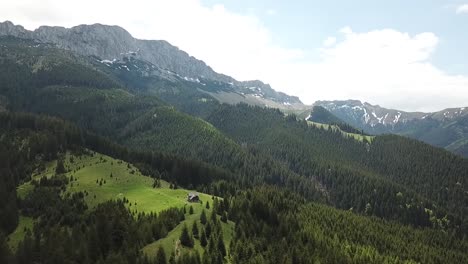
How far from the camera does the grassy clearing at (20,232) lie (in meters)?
154

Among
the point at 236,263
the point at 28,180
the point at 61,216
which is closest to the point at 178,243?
the point at 236,263

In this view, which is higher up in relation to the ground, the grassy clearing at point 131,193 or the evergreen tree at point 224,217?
the evergreen tree at point 224,217

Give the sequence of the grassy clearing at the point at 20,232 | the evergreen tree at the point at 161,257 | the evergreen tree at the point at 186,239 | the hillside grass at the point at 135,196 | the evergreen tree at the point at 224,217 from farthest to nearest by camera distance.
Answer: the grassy clearing at the point at 20,232
the hillside grass at the point at 135,196
the evergreen tree at the point at 224,217
the evergreen tree at the point at 186,239
the evergreen tree at the point at 161,257

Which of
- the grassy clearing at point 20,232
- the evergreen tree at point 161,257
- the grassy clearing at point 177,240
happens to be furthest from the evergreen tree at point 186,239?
the grassy clearing at point 20,232

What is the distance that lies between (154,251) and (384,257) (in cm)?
7651

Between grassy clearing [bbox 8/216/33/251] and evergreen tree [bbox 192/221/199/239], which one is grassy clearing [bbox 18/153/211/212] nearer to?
grassy clearing [bbox 8/216/33/251]

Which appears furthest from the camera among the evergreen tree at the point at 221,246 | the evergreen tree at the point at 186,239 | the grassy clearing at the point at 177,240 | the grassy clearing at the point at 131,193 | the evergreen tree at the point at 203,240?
the grassy clearing at the point at 131,193

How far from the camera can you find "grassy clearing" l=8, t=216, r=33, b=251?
Answer: 154375 millimetres

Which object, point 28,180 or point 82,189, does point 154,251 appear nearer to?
point 82,189

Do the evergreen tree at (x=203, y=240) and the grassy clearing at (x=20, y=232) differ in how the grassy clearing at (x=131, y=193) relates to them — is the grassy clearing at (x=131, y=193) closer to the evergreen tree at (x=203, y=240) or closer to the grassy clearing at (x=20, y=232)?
the grassy clearing at (x=20, y=232)

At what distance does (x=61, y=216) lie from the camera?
16625 centimetres

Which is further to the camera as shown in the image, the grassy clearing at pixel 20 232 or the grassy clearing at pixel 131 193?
the grassy clearing at pixel 131 193

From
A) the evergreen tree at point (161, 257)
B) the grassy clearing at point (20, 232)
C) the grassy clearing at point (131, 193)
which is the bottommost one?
the grassy clearing at point (20, 232)

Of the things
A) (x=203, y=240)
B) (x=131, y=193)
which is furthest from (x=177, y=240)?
(x=131, y=193)
